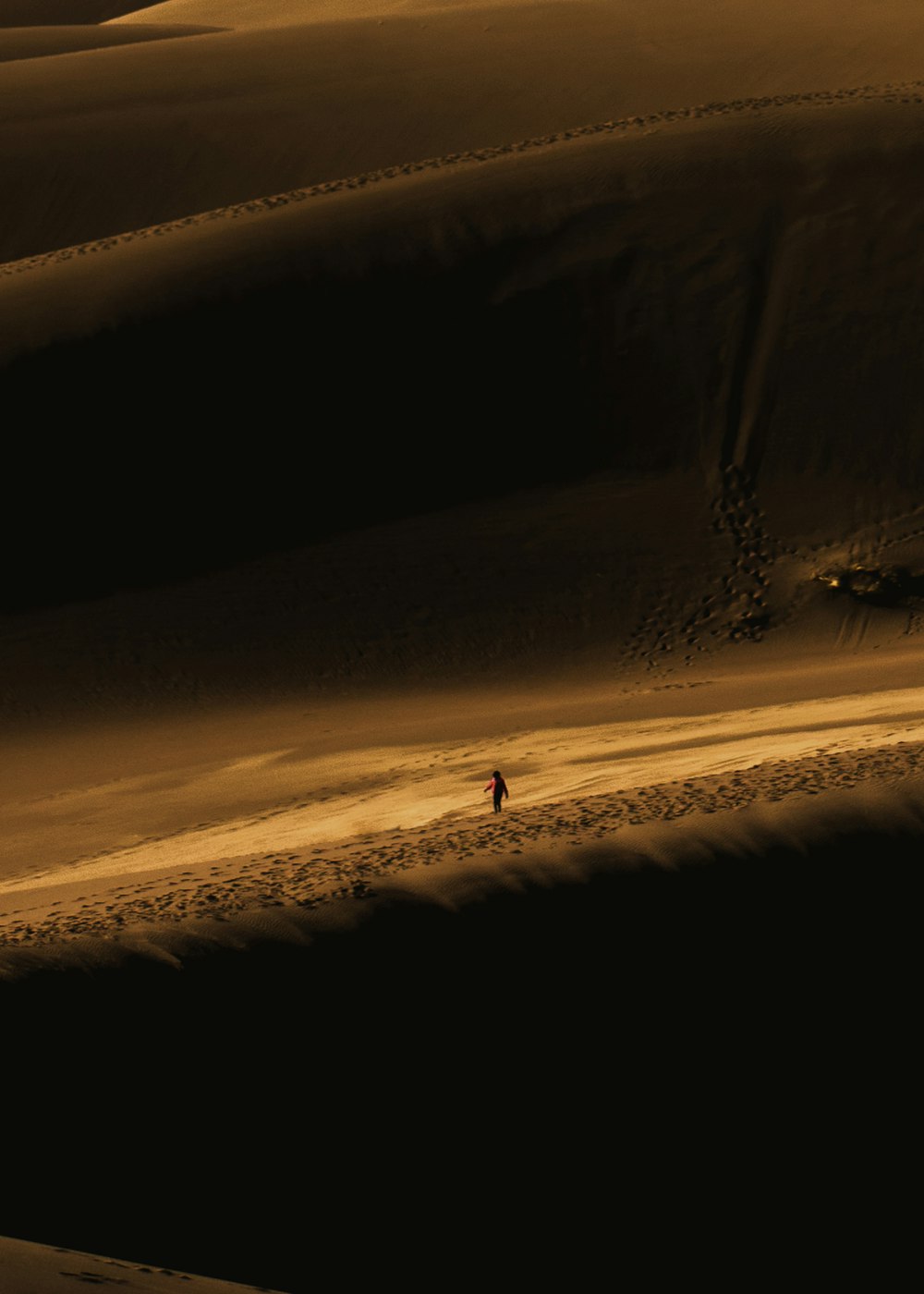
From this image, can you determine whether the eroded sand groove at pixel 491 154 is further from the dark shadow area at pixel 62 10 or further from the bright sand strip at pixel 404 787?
the dark shadow area at pixel 62 10

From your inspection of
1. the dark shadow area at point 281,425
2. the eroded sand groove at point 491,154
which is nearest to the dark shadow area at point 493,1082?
the dark shadow area at point 281,425

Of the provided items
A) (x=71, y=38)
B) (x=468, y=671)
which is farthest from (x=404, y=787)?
(x=71, y=38)

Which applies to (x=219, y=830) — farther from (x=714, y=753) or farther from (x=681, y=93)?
(x=681, y=93)

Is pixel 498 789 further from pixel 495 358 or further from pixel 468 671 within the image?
pixel 495 358

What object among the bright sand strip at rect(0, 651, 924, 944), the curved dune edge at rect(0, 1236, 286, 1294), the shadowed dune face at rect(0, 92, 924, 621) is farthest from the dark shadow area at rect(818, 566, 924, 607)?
the curved dune edge at rect(0, 1236, 286, 1294)

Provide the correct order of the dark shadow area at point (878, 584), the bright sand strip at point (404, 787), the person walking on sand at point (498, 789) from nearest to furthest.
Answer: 1. the bright sand strip at point (404, 787)
2. the person walking on sand at point (498, 789)
3. the dark shadow area at point (878, 584)

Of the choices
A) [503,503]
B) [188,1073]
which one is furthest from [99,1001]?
[503,503]
